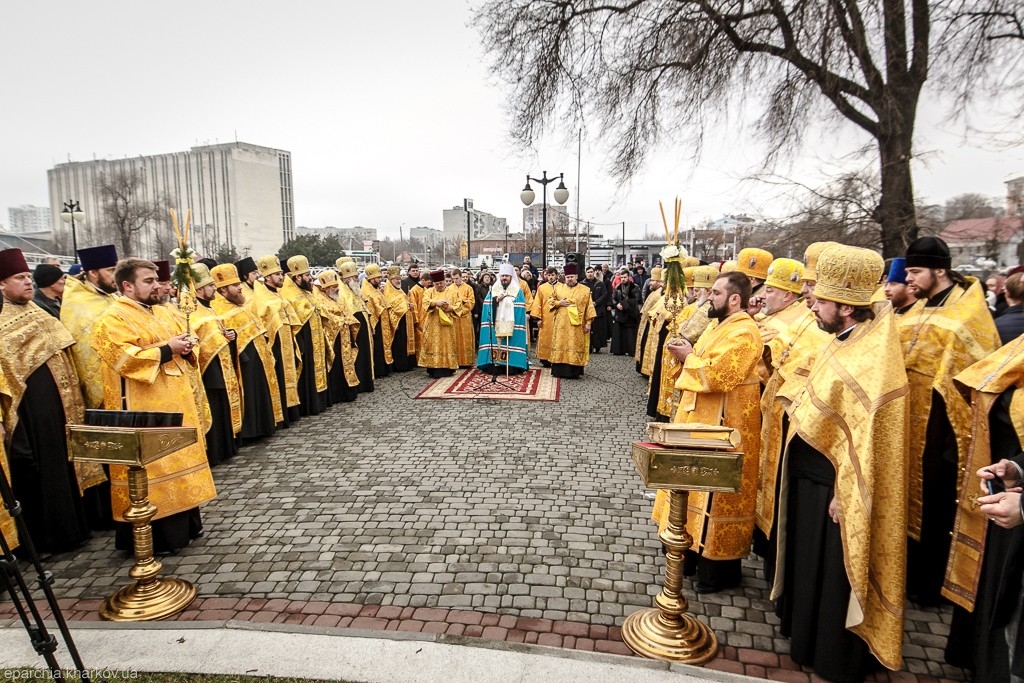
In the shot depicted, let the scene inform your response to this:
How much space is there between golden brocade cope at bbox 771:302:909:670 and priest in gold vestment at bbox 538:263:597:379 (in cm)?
846

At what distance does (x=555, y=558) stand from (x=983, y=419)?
9.46ft

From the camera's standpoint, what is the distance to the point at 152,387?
469cm

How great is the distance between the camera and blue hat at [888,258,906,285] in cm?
449

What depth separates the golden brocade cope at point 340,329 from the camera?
9697mm

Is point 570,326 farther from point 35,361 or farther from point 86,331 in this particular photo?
point 35,361

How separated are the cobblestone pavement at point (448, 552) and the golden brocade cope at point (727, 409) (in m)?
0.43

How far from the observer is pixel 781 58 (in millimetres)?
10000

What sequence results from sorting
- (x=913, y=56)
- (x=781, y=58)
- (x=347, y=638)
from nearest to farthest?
(x=347, y=638) → (x=913, y=56) → (x=781, y=58)

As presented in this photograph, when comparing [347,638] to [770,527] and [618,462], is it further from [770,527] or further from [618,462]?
[618,462]

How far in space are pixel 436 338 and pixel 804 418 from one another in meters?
9.50

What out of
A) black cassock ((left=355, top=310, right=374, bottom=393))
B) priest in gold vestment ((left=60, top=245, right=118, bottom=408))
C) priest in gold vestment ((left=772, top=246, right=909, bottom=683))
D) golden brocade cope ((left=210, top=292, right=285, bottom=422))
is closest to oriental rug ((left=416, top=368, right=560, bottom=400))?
black cassock ((left=355, top=310, right=374, bottom=393))

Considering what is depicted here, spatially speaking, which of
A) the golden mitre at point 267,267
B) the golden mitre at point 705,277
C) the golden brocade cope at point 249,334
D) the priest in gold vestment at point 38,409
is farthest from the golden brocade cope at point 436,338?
the priest in gold vestment at point 38,409

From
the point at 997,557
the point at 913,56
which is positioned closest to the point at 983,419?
the point at 997,557

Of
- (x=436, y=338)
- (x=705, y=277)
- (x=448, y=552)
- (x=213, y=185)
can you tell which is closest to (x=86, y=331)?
(x=448, y=552)
